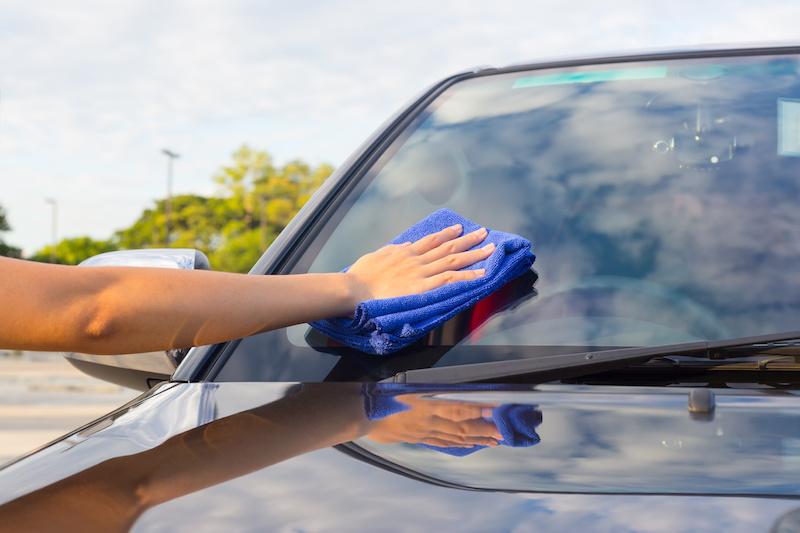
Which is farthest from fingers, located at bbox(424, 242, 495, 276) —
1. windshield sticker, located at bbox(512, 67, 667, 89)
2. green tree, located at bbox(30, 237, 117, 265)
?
green tree, located at bbox(30, 237, 117, 265)

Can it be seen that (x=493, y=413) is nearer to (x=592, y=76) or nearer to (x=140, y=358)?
(x=140, y=358)

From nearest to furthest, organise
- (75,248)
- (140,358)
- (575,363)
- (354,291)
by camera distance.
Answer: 1. (575,363)
2. (354,291)
3. (140,358)
4. (75,248)

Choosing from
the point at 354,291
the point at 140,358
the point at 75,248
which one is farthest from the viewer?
the point at 75,248

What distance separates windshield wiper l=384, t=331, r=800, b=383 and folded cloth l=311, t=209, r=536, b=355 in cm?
7

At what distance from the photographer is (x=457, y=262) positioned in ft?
5.12

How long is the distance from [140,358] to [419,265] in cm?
52

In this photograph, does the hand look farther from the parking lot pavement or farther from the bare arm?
the parking lot pavement

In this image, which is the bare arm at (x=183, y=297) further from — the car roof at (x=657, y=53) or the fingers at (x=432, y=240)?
the car roof at (x=657, y=53)

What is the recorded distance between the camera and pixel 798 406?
1.22m

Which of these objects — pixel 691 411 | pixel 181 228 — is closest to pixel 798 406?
pixel 691 411

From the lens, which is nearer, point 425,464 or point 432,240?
point 425,464

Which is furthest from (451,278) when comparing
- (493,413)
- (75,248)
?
(75,248)

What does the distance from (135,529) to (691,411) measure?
2.18ft

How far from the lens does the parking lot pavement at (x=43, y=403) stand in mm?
8188
